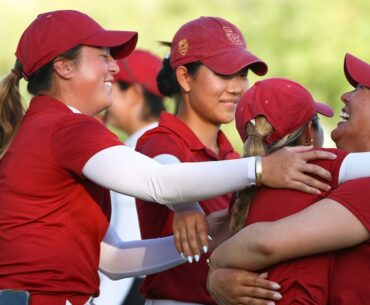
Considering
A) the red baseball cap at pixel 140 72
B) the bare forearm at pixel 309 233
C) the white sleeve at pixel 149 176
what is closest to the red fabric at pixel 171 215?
the white sleeve at pixel 149 176

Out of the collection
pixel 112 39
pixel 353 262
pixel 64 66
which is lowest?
pixel 353 262

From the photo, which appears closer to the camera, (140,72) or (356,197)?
(356,197)

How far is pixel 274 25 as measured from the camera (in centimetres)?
1052

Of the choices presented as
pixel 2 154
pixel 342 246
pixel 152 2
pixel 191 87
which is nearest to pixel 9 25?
pixel 152 2

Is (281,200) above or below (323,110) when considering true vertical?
below

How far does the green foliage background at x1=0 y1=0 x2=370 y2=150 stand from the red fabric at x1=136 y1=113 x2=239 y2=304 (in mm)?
5625

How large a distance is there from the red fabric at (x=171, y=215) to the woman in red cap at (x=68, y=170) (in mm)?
394

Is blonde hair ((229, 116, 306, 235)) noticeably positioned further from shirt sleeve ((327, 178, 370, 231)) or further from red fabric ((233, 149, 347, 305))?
shirt sleeve ((327, 178, 370, 231))

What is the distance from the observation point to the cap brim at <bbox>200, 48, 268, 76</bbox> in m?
4.33

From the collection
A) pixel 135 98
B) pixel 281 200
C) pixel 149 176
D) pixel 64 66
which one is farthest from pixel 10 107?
pixel 135 98

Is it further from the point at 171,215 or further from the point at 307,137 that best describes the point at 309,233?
the point at 171,215

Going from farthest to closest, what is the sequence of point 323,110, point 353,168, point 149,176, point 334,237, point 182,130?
point 182,130 < point 323,110 < point 149,176 < point 353,168 < point 334,237

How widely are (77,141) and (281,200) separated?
0.72 metres

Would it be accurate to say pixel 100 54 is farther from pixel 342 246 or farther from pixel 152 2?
pixel 152 2
